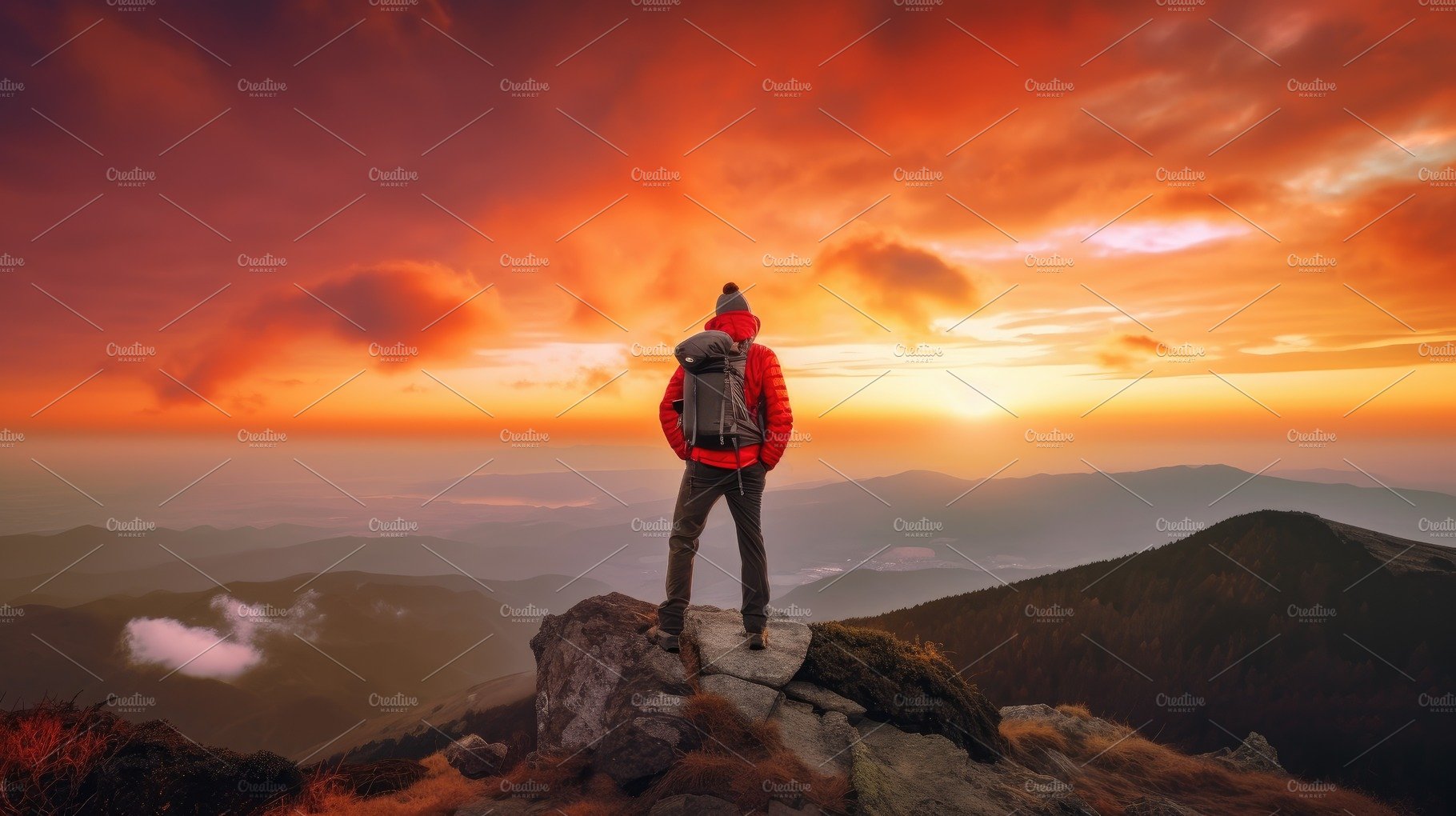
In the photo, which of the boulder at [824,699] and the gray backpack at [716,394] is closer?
the gray backpack at [716,394]

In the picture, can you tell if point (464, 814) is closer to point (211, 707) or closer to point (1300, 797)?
point (1300, 797)

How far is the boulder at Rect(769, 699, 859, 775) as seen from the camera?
30.2ft

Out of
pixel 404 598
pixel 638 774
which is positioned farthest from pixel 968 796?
pixel 404 598

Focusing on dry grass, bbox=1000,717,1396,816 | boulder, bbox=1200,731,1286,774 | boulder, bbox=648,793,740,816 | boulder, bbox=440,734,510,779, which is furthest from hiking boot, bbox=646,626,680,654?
boulder, bbox=1200,731,1286,774

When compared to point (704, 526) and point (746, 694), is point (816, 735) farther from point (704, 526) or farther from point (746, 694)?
point (704, 526)

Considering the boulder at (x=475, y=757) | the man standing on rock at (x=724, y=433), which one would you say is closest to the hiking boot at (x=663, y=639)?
the man standing on rock at (x=724, y=433)

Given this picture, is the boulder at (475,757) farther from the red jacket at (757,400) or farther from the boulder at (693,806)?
the red jacket at (757,400)

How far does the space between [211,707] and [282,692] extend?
9.54 meters

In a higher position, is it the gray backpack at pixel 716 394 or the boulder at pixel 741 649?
the gray backpack at pixel 716 394

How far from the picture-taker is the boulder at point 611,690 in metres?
8.87

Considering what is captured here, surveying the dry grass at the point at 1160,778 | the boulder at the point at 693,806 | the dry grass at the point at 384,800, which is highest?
the boulder at the point at 693,806

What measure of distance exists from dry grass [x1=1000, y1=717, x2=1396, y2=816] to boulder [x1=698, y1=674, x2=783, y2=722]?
4.90 m

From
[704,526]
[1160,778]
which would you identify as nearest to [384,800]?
[704,526]

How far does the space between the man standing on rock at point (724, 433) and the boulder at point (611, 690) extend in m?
0.56
